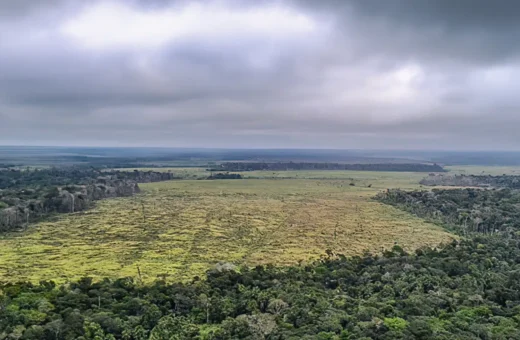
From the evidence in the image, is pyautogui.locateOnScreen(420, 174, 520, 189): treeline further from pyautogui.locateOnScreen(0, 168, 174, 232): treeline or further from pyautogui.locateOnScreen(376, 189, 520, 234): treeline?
pyautogui.locateOnScreen(0, 168, 174, 232): treeline

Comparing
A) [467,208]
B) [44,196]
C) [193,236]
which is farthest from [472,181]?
[44,196]

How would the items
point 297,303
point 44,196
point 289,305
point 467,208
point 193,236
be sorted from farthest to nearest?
point 44,196 → point 467,208 → point 193,236 → point 289,305 → point 297,303

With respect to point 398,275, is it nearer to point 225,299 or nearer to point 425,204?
point 225,299

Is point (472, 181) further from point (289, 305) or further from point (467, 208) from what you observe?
point (289, 305)

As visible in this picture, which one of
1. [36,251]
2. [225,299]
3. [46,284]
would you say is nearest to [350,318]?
[225,299]

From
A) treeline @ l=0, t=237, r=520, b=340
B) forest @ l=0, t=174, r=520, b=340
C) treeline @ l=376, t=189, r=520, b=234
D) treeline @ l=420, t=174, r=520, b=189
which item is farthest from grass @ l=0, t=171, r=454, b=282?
treeline @ l=420, t=174, r=520, b=189
